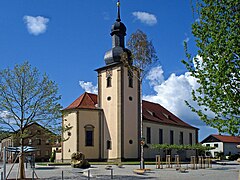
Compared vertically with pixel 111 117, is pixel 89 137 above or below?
below

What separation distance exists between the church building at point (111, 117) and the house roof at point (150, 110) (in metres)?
0.15

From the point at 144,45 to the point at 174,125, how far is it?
28680 millimetres

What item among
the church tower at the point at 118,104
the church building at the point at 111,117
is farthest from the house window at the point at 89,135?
the church tower at the point at 118,104

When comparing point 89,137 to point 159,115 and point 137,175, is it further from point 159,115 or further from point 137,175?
point 137,175

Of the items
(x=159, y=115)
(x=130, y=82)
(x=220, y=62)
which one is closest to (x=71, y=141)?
(x=130, y=82)

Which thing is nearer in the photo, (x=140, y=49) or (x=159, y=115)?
(x=140, y=49)

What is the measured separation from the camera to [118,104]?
4794 centimetres

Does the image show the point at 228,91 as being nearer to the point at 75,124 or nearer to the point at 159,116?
the point at 75,124

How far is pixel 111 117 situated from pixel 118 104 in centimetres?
225

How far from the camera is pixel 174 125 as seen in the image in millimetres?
59500

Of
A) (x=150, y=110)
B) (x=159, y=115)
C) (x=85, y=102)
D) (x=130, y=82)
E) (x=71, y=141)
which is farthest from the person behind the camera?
(x=159, y=115)

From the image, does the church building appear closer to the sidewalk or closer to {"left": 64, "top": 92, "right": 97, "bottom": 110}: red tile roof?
{"left": 64, "top": 92, "right": 97, "bottom": 110}: red tile roof

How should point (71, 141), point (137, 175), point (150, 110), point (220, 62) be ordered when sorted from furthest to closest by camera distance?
point (150, 110) → point (71, 141) → point (137, 175) → point (220, 62)

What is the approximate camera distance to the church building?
47844 millimetres
